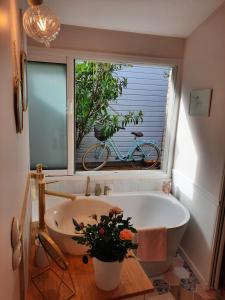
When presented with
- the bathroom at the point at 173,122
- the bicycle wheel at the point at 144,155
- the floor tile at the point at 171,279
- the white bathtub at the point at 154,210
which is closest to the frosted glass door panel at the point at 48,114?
the bathroom at the point at 173,122

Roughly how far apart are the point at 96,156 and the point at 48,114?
158cm

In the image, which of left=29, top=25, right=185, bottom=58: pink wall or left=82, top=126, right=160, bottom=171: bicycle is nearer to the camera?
left=29, top=25, right=185, bottom=58: pink wall

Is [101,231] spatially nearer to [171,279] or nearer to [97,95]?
[171,279]

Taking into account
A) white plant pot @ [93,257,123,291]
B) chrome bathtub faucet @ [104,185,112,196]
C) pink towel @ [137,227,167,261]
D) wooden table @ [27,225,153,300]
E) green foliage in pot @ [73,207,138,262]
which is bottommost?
pink towel @ [137,227,167,261]

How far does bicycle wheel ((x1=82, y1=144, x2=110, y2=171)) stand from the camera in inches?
145

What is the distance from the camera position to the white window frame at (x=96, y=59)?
2.24m

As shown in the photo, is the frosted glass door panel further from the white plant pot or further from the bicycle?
the white plant pot

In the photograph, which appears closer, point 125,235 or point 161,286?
point 125,235

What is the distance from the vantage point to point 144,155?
13.9 feet

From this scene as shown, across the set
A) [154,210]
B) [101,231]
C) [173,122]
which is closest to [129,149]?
[173,122]

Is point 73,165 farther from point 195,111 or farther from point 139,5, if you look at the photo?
point 139,5

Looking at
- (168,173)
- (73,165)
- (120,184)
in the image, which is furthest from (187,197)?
(73,165)

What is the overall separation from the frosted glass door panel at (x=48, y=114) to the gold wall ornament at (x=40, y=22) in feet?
3.87

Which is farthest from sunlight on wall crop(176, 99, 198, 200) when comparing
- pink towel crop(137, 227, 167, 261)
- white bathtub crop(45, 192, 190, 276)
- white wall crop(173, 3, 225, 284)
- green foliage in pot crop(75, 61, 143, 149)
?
green foliage in pot crop(75, 61, 143, 149)
